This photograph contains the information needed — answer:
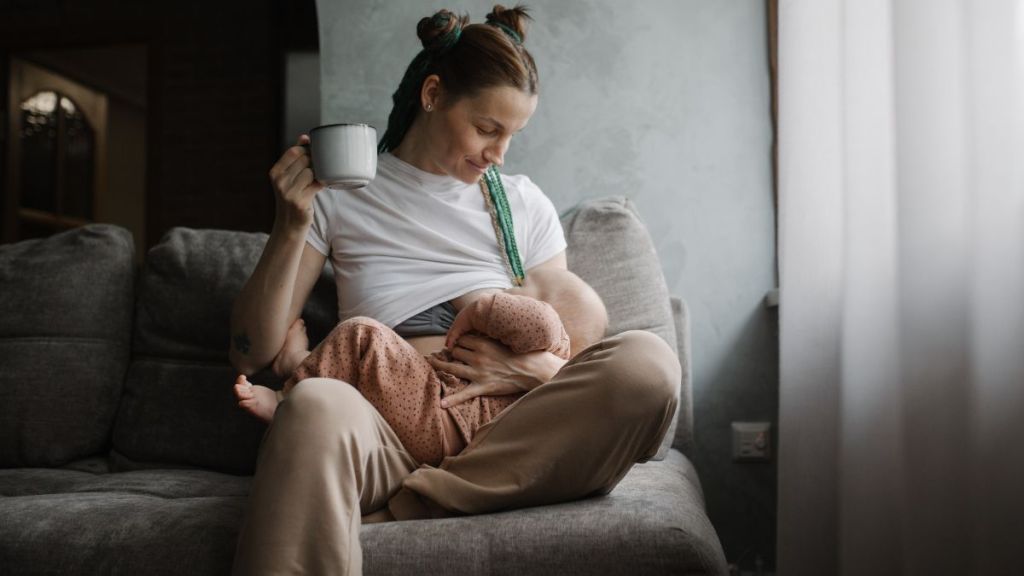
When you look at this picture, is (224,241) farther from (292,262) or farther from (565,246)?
(565,246)

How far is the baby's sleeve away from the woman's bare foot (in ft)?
1.16

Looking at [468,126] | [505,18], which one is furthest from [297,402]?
[505,18]

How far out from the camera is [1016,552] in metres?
1.16

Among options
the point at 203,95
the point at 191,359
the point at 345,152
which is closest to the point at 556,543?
the point at 345,152

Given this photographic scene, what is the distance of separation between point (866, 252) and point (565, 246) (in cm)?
57

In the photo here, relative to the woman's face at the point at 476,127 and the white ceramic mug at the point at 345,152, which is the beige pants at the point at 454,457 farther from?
the woman's face at the point at 476,127

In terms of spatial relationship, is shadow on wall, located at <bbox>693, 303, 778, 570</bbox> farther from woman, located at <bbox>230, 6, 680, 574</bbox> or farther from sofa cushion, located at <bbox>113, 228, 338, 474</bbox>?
sofa cushion, located at <bbox>113, 228, 338, 474</bbox>

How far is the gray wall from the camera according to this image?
6.75ft

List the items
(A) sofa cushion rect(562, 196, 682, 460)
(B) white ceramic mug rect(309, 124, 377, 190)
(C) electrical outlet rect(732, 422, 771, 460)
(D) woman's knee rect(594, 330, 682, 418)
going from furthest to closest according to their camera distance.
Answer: (C) electrical outlet rect(732, 422, 771, 460) → (A) sofa cushion rect(562, 196, 682, 460) → (B) white ceramic mug rect(309, 124, 377, 190) → (D) woman's knee rect(594, 330, 682, 418)

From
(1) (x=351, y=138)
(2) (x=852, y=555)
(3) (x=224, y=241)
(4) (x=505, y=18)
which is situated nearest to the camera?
(1) (x=351, y=138)

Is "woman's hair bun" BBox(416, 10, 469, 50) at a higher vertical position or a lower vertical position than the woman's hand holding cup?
higher

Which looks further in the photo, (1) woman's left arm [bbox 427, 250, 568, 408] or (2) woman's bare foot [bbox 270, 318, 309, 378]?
(2) woman's bare foot [bbox 270, 318, 309, 378]

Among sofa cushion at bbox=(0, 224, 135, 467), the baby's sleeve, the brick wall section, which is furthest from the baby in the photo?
the brick wall section

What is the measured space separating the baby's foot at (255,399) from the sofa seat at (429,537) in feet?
0.43
